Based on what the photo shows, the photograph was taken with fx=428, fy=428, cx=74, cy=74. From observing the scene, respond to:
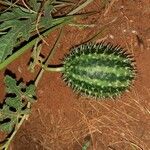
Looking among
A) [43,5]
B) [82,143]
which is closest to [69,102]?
[82,143]

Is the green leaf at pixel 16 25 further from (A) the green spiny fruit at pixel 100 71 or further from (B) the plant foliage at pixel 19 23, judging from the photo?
(A) the green spiny fruit at pixel 100 71

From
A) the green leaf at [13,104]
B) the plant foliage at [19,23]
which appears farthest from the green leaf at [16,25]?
the green leaf at [13,104]

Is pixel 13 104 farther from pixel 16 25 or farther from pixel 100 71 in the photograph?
pixel 100 71

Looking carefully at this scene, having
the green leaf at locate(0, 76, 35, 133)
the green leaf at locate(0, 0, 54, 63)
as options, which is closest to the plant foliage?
the green leaf at locate(0, 0, 54, 63)

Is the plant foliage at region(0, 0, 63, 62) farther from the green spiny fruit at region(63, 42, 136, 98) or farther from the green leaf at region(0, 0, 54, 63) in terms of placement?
the green spiny fruit at region(63, 42, 136, 98)

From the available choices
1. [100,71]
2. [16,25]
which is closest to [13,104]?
[16,25]

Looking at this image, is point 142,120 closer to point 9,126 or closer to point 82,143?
point 82,143

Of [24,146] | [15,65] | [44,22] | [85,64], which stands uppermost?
[44,22]

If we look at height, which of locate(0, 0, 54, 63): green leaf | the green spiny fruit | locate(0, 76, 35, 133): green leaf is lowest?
locate(0, 76, 35, 133): green leaf
